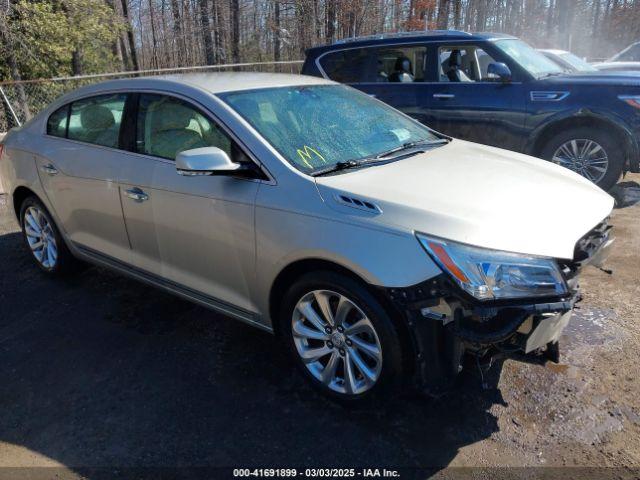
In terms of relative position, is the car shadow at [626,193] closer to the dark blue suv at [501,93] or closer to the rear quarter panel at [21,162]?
the dark blue suv at [501,93]

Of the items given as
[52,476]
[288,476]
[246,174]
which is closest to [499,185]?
[246,174]

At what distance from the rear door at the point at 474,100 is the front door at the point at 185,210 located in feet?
14.7

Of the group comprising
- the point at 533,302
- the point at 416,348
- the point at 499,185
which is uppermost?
the point at 499,185

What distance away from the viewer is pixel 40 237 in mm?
4730

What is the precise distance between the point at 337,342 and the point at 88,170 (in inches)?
89.4

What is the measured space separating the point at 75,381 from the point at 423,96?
5.59 metres

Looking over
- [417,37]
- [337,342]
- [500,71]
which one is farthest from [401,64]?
[337,342]

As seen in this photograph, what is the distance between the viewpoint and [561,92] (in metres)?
6.25

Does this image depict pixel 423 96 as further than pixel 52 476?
Yes

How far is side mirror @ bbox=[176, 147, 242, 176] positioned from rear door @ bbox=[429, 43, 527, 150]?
4.72 metres

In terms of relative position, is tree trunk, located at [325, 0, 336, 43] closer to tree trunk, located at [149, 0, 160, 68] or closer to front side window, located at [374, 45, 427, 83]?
tree trunk, located at [149, 0, 160, 68]

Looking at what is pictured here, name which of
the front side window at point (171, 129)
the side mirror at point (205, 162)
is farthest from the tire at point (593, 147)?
the side mirror at point (205, 162)

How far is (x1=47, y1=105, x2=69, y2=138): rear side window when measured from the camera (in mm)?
4230

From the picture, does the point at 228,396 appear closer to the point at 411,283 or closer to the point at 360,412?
the point at 360,412
